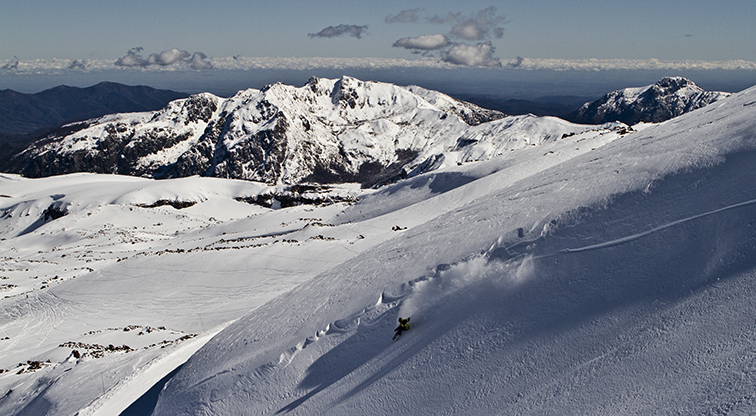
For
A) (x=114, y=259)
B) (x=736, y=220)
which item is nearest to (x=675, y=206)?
(x=736, y=220)

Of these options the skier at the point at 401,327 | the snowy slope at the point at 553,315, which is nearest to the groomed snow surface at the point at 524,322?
the snowy slope at the point at 553,315

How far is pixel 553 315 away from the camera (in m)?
8.54

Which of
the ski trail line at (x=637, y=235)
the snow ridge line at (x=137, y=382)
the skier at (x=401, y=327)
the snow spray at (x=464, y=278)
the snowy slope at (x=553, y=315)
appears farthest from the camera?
the snow ridge line at (x=137, y=382)

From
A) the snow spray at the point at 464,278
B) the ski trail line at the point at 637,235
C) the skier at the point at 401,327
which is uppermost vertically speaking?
the ski trail line at the point at 637,235

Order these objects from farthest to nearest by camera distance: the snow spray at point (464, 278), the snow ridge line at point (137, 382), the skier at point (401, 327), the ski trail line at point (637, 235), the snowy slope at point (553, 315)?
1. the snow ridge line at point (137, 382)
2. the skier at point (401, 327)
3. the snow spray at point (464, 278)
4. the ski trail line at point (637, 235)
5. the snowy slope at point (553, 315)

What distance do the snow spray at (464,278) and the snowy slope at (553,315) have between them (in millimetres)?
39

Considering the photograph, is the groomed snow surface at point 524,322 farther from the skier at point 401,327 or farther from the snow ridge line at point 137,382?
the skier at point 401,327

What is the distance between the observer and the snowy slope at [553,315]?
6742 mm

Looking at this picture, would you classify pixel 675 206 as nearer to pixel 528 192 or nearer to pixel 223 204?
pixel 528 192

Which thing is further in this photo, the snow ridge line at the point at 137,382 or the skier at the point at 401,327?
the snow ridge line at the point at 137,382

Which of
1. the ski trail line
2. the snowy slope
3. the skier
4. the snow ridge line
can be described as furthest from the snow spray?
the snow ridge line

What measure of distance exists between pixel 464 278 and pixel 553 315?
246 cm

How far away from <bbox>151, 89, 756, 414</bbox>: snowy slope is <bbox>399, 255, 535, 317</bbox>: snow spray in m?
0.04

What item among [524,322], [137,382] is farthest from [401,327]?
[137,382]
